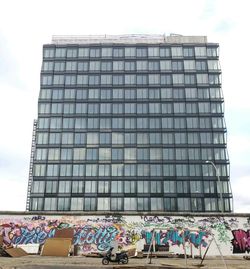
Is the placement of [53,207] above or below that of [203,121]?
A: below

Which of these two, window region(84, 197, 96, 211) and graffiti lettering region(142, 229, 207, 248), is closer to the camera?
graffiti lettering region(142, 229, 207, 248)

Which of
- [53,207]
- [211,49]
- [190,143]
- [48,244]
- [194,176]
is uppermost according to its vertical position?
[211,49]

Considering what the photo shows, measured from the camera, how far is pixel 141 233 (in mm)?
31109

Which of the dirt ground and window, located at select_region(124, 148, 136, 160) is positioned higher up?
window, located at select_region(124, 148, 136, 160)

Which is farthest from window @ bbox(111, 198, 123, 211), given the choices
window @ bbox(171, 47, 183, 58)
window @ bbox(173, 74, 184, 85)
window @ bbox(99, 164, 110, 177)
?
window @ bbox(171, 47, 183, 58)

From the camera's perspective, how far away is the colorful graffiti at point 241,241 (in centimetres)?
3064

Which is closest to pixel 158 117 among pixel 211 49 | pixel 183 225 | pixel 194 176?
pixel 194 176

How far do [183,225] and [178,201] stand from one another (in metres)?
55.5

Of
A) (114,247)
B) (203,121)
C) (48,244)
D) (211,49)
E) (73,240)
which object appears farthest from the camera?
(211,49)

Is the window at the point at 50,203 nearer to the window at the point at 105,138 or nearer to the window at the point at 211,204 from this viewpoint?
the window at the point at 105,138

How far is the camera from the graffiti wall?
30.8 m

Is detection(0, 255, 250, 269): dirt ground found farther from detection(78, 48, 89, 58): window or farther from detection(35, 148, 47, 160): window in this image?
detection(78, 48, 89, 58): window

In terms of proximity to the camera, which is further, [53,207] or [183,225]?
[53,207]

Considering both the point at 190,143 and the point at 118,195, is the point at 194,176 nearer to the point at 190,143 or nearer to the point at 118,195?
the point at 190,143
